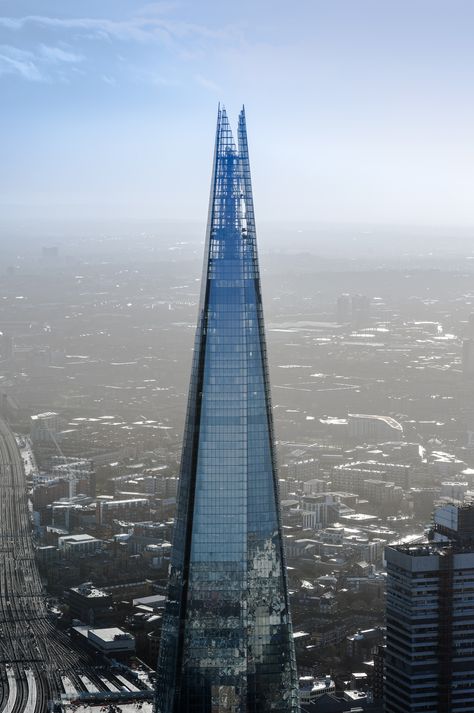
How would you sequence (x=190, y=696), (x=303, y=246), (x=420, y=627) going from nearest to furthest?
(x=190, y=696) → (x=420, y=627) → (x=303, y=246)

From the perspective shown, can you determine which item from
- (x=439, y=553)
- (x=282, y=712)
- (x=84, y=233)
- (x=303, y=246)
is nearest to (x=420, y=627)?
(x=439, y=553)

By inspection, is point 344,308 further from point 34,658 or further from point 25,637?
point 34,658

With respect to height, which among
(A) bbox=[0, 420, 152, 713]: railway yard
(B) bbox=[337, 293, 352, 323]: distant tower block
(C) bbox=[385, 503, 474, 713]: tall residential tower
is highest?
(B) bbox=[337, 293, 352, 323]: distant tower block

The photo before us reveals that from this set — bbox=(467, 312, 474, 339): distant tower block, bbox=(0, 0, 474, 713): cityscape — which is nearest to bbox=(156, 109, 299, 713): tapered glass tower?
bbox=(0, 0, 474, 713): cityscape

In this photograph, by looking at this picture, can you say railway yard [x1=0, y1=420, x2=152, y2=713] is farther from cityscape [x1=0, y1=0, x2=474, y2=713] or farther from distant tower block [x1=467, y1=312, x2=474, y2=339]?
distant tower block [x1=467, y1=312, x2=474, y2=339]

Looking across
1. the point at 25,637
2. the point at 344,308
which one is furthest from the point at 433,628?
the point at 344,308

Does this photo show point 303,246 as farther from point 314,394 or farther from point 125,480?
point 125,480

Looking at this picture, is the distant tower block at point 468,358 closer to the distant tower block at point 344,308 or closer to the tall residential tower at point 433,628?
the distant tower block at point 344,308

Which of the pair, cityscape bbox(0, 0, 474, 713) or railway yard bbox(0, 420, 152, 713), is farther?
railway yard bbox(0, 420, 152, 713)
